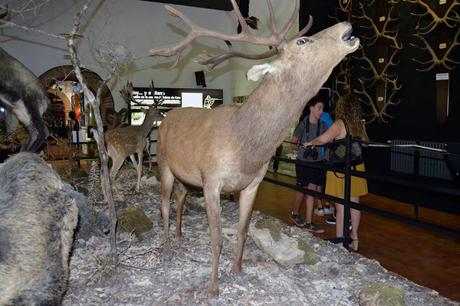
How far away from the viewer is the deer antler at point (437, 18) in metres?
5.85

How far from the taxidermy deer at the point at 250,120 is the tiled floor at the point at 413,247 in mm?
1907

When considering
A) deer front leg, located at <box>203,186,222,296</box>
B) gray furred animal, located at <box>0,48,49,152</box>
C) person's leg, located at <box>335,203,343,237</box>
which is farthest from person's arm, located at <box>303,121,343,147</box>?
gray furred animal, located at <box>0,48,49,152</box>

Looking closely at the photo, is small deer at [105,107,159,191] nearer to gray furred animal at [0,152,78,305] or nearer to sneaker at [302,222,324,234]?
sneaker at [302,222,324,234]

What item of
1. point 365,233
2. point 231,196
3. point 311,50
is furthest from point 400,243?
point 311,50

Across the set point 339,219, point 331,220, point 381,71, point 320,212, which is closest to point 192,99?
point 381,71

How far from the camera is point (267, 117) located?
246 centimetres

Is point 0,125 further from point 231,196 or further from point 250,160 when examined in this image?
point 250,160

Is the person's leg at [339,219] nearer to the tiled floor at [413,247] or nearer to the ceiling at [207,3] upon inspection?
the tiled floor at [413,247]

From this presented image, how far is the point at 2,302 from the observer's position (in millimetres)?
1546

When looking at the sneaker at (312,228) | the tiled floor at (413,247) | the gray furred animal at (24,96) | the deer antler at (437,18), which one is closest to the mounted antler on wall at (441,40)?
the deer antler at (437,18)

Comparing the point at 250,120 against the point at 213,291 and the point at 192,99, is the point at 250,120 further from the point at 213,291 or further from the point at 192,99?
the point at 192,99

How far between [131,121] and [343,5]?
6.80m

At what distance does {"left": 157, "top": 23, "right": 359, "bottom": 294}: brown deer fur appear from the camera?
2.28 metres

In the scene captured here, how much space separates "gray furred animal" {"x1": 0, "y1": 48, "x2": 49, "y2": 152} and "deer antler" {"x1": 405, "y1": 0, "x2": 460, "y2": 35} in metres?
5.91
